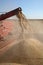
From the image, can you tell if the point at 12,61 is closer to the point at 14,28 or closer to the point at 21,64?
the point at 21,64

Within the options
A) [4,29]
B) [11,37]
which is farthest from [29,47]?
[4,29]

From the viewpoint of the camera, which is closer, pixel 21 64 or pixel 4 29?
pixel 21 64

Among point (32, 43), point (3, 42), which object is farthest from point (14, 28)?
point (32, 43)

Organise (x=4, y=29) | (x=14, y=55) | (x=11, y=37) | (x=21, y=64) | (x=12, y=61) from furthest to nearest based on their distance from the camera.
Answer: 1. (x=4, y=29)
2. (x=11, y=37)
3. (x=14, y=55)
4. (x=12, y=61)
5. (x=21, y=64)

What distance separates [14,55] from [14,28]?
8892 mm

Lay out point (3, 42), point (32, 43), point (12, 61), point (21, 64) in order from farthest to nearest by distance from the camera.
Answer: point (3, 42)
point (32, 43)
point (12, 61)
point (21, 64)

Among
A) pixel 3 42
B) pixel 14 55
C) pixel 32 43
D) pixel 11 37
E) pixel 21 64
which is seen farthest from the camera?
pixel 11 37

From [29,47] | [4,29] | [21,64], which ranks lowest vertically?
[21,64]

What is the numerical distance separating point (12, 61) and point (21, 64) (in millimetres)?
777

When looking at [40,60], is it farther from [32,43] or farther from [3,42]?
[3,42]

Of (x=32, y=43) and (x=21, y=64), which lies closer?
(x=21, y=64)

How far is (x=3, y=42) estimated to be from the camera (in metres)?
13.9

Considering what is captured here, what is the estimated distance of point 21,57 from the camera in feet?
31.9

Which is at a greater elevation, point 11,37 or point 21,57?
point 11,37
